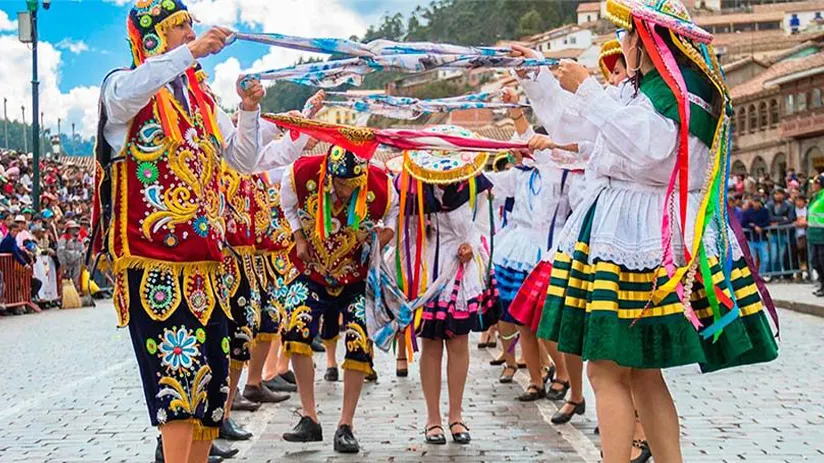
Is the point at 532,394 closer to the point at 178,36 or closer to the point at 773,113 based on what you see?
the point at 178,36

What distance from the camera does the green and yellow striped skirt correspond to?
14.3 feet

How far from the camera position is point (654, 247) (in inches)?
175

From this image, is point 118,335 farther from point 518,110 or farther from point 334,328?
point 518,110

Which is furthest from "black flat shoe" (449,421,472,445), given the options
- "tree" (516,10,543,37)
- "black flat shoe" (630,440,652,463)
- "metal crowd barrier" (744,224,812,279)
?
"tree" (516,10,543,37)

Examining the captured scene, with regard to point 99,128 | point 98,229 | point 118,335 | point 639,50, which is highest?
point 639,50

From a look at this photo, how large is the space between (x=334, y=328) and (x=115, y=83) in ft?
9.72

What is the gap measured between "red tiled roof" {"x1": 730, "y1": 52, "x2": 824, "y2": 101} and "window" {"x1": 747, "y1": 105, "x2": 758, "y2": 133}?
37.7 inches

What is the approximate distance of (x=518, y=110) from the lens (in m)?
6.68

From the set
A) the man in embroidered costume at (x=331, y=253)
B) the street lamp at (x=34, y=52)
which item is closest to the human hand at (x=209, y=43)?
the man in embroidered costume at (x=331, y=253)

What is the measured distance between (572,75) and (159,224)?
6.53 feet

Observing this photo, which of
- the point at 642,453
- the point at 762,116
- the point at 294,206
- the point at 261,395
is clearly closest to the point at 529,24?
the point at 762,116

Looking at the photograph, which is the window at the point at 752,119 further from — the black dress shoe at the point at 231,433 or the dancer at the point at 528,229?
the black dress shoe at the point at 231,433

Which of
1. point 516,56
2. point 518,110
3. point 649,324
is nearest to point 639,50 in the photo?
point 516,56

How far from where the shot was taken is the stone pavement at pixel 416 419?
6.34 metres
